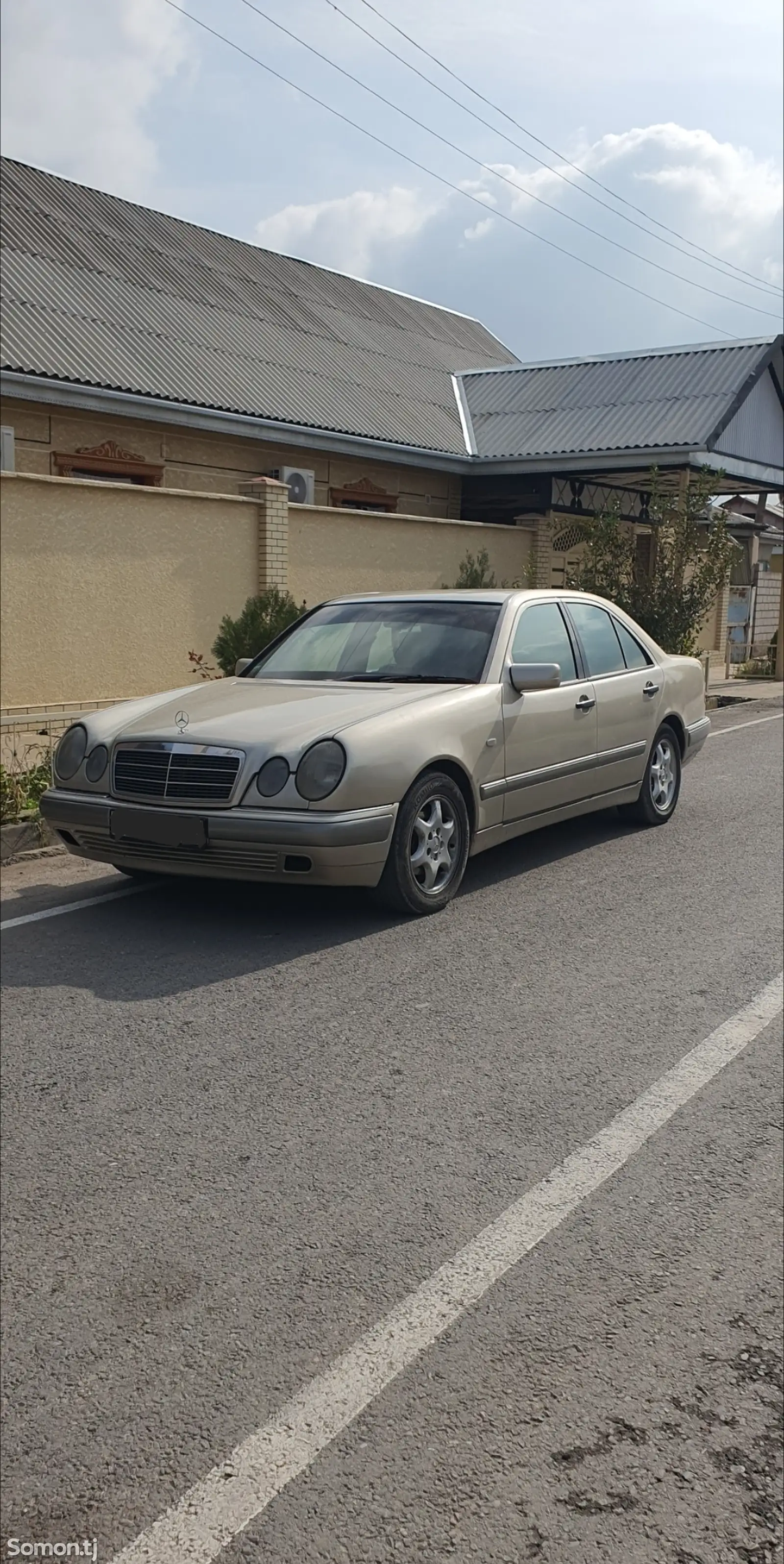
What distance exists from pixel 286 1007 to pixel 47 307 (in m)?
12.3

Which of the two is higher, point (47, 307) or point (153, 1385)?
point (47, 307)

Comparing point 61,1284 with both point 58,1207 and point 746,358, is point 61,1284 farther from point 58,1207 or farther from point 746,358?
point 746,358

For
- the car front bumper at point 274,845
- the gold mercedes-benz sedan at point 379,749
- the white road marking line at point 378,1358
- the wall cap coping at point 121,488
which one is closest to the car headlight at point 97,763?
the gold mercedes-benz sedan at point 379,749

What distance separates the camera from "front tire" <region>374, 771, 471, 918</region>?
619 centimetres

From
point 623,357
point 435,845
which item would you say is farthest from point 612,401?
point 435,845

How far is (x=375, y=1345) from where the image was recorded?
9.39 ft

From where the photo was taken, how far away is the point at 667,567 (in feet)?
57.2

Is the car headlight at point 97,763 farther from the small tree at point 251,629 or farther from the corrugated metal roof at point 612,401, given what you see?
the corrugated metal roof at point 612,401

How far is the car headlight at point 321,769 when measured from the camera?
5930mm

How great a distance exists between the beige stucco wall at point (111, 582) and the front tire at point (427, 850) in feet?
17.7

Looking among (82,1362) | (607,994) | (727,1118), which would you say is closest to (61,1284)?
(82,1362)

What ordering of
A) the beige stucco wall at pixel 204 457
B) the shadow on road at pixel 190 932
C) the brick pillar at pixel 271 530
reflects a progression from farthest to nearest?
the beige stucco wall at pixel 204 457 < the brick pillar at pixel 271 530 < the shadow on road at pixel 190 932

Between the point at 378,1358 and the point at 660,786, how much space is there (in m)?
6.27

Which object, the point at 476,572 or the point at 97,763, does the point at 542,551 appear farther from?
the point at 97,763
